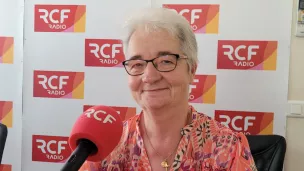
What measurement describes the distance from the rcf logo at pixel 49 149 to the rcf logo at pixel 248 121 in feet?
3.42

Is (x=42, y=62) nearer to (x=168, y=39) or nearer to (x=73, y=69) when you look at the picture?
(x=73, y=69)

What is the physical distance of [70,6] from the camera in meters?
2.14

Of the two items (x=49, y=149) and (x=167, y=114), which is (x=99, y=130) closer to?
(x=167, y=114)

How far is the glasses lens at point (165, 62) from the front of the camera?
3.33 ft

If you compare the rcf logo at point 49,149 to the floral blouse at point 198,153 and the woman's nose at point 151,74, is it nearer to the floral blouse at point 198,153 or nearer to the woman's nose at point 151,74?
the floral blouse at point 198,153

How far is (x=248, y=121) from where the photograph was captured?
198cm

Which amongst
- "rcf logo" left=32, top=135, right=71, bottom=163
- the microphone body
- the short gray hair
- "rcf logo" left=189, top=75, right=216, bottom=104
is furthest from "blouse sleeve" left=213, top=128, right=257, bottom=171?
"rcf logo" left=32, top=135, right=71, bottom=163

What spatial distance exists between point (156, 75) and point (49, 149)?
1.51 meters

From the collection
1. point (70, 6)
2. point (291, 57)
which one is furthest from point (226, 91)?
point (70, 6)

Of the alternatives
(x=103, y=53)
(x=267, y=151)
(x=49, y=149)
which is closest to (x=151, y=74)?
(x=267, y=151)

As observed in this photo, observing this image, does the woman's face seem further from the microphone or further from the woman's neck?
the microphone

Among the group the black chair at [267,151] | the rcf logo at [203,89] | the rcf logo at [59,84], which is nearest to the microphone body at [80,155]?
the black chair at [267,151]

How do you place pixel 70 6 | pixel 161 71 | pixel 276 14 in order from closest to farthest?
pixel 161 71 < pixel 276 14 < pixel 70 6

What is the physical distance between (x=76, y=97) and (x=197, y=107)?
0.79 meters
